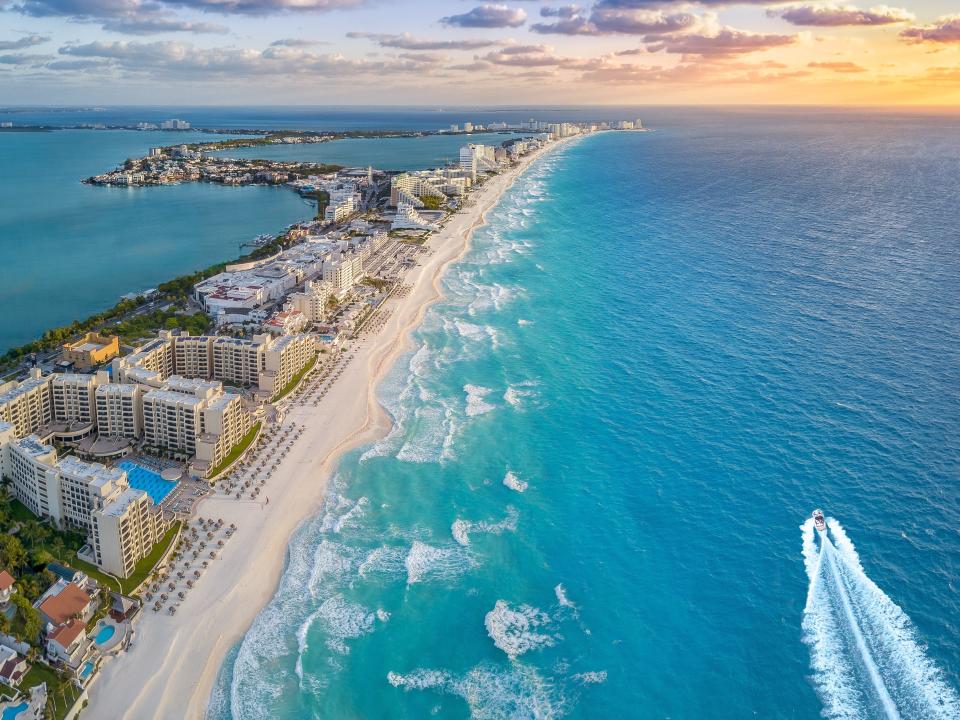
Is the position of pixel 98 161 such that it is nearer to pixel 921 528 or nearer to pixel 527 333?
pixel 527 333

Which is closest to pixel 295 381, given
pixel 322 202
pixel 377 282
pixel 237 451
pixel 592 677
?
pixel 237 451

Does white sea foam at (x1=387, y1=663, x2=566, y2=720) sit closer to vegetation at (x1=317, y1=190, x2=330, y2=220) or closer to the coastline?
the coastline

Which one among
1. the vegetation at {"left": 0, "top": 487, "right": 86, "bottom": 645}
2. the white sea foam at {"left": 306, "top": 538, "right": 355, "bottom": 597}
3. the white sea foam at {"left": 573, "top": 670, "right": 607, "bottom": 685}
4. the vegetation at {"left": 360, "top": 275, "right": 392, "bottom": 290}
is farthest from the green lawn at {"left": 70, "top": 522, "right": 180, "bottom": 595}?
the vegetation at {"left": 360, "top": 275, "right": 392, "bottom": 290}

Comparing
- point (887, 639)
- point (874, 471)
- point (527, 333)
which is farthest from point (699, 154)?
point (887, 639)

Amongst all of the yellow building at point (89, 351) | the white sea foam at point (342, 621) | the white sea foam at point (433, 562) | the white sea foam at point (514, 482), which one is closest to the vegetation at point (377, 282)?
the yellow building at point (89, 351)

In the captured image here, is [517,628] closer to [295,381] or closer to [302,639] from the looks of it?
[302,639]

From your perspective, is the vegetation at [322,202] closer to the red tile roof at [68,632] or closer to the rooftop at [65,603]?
the rooftop at [65,603]
